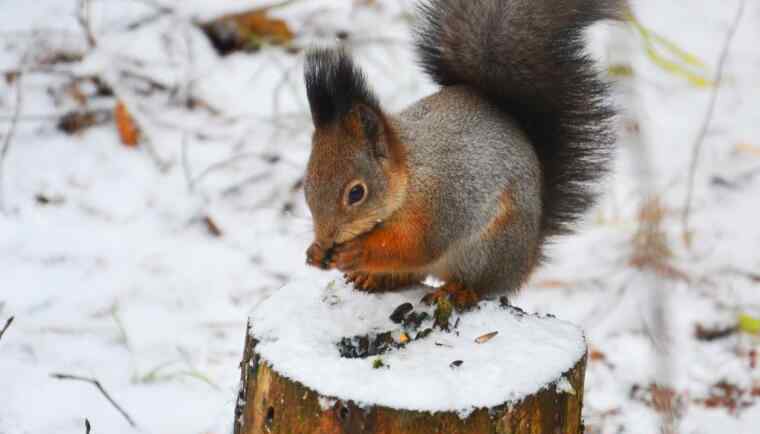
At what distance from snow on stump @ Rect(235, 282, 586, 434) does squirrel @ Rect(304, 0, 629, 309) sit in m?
0.09

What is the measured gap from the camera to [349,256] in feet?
4.43

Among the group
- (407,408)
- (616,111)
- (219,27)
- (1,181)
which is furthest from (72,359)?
(219,27)

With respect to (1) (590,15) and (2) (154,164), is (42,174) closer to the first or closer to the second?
(2) (154,164)

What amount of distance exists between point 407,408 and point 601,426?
2.95ft

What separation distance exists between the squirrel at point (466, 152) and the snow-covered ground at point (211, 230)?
142 millimetres

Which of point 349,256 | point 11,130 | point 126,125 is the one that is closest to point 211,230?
point 126,125

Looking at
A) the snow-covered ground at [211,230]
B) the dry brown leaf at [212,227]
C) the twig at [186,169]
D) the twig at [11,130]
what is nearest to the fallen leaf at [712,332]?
the snow-covered ground at [211,230]

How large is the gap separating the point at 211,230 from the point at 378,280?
3.36ft

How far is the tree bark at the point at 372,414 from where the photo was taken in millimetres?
1083

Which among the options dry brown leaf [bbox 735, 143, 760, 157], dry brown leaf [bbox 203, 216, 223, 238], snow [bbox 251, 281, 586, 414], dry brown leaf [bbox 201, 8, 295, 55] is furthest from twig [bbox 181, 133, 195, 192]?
dry brown leaf [bbox 735, 143, 760, 157]

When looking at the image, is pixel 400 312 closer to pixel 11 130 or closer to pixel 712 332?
pixel 712 332

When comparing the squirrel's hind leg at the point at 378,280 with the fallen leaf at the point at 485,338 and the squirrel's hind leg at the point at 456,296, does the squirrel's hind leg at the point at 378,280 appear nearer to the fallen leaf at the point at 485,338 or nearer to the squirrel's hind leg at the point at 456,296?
the squirrel's hind leg at the point at 456,296

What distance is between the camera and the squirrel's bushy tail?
5.14ft

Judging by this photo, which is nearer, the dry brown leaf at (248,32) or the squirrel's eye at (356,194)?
the squirrel's eye at (356,194)
